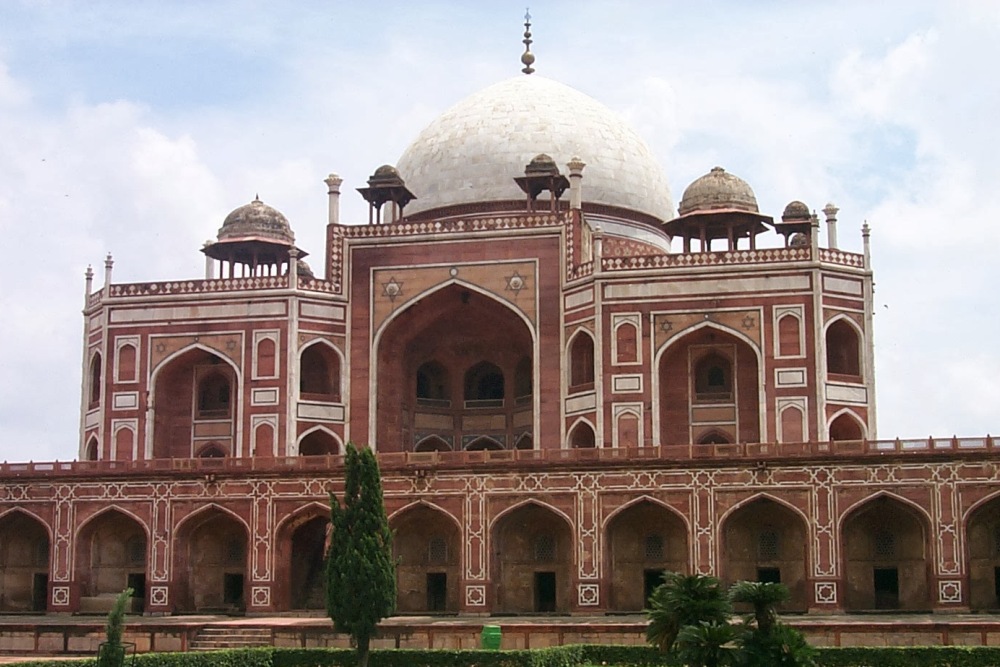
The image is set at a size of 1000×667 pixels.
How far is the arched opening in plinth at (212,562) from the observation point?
30.5m

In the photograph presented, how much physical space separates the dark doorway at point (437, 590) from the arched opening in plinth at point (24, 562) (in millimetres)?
7498

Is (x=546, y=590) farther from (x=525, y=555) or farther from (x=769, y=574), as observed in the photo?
(x=769, y=574)

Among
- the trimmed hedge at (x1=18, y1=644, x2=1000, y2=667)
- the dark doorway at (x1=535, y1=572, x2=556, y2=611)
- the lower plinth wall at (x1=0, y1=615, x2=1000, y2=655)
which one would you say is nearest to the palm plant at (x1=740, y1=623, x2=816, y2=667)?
the trimmed hedge at (x1=18, y1=644, x2=1000, y2=667)

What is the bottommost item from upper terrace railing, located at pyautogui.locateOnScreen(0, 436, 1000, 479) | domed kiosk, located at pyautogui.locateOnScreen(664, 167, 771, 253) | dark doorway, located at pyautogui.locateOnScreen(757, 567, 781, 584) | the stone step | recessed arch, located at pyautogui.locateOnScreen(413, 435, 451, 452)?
the stone step

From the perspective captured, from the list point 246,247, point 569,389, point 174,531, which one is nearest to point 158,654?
point 174,531

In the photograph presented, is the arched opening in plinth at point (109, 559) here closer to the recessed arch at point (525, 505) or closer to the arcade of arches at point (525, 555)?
the arcade of arches at point (525, 555)

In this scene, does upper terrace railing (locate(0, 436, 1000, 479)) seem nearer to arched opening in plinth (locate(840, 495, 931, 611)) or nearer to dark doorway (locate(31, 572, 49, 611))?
arched opening in plinth (locate(840, 495, 931, 611))

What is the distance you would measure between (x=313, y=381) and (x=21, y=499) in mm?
6698

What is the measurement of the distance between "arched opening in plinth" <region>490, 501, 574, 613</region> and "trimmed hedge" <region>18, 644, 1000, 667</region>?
615cm

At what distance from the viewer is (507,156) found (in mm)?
38562

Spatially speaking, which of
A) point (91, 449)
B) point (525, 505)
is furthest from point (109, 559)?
point (525, 505)

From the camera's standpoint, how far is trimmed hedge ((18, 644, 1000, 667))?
21.9 metres

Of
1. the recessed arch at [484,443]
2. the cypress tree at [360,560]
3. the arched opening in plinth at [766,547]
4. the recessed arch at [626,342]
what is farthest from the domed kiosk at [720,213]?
the cypress tree at [360,560]

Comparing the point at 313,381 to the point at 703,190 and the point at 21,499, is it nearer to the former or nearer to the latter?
the point at 21,499
